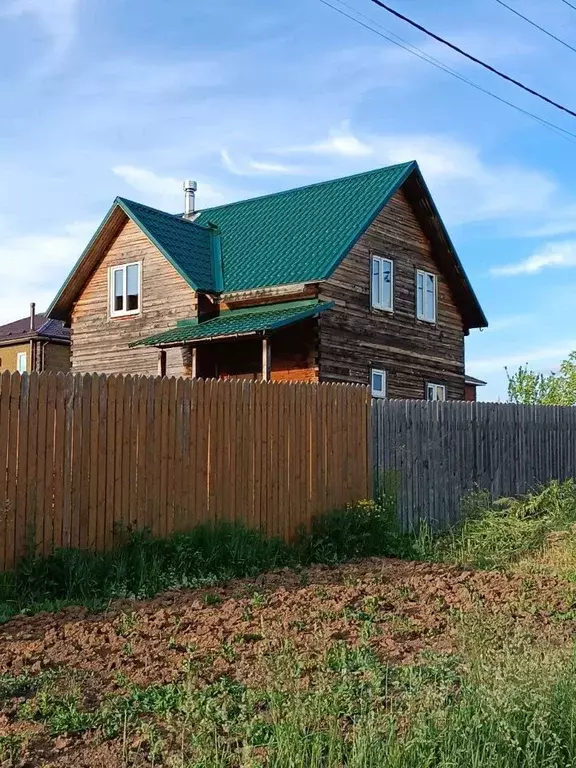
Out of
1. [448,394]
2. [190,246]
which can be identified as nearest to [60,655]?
A: [190,246]

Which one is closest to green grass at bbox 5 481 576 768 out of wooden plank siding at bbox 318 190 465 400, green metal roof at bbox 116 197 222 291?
wooden plank siding at bbox 318 190 465 400

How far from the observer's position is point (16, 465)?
7.61m

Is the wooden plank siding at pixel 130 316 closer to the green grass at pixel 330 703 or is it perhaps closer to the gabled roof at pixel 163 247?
the gabled roof at pixel 163 247

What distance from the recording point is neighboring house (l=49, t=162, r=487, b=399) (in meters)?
19.8

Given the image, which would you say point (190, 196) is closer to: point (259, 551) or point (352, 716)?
→ point (259, 551)

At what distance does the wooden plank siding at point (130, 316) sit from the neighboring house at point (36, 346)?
1160 centimetres

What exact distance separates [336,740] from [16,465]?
4678mm

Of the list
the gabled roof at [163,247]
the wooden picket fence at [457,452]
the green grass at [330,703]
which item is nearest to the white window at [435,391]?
the gabled roof at [163,247]

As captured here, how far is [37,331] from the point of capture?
3603cm

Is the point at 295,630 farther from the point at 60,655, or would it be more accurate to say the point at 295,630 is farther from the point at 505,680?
the point at 505,680

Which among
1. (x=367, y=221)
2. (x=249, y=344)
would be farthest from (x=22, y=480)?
(x=367, y=221)

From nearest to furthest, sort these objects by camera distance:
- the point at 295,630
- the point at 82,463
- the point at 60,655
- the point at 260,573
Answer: the point at 60,655 < the point at 295,630 < the point at 82,463 < the point at 260,573

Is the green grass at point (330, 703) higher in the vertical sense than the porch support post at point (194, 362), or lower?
lower

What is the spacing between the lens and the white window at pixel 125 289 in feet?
73.5
